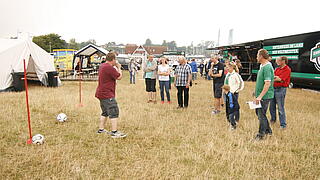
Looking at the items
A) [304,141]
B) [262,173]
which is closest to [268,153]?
[262,173]

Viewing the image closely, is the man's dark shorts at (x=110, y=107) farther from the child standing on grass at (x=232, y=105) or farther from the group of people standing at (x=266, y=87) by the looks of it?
the group of people standing at (x=266, y=87)

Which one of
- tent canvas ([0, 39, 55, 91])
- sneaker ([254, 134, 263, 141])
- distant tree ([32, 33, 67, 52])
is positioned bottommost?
sneaker ([254, 134, 263, 141])

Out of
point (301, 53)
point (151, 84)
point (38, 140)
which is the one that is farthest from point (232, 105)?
point (301, 53)

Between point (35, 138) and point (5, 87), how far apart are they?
7.63 metres

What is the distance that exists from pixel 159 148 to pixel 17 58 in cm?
989

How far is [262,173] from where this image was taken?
10.3 feet

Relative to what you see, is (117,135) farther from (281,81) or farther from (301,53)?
(301,53)

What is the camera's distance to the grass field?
123 inches

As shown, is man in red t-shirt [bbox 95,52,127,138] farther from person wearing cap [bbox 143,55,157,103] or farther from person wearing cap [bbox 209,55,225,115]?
person wearing cap [bbox 143,55,157,103]

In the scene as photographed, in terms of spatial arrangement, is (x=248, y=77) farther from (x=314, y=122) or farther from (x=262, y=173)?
(x=262, y=173)

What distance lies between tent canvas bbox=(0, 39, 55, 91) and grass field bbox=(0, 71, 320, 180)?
474 centimetres

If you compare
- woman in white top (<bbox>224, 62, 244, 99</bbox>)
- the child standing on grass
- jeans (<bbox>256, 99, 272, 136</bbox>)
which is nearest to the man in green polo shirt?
jeans (<bbox>256, 99, 272, 136</bbox>)

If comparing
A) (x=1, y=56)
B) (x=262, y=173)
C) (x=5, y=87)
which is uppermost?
(x=1, y=56)

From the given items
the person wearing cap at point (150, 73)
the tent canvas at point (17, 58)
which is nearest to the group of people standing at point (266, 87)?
the person wearing cap at point (150, 73)
